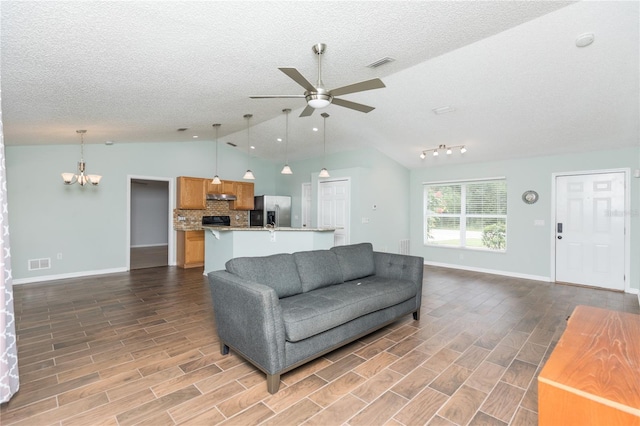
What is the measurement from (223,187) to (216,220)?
2.84 ft

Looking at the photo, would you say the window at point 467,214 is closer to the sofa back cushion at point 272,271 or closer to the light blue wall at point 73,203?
the sofa back cushion at point 272,271

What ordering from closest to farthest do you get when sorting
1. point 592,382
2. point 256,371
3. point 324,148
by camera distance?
point 592,382 → point 256,371 → point 324,148

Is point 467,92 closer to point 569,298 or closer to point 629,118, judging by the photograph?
point 629,118

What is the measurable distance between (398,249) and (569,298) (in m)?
3.44

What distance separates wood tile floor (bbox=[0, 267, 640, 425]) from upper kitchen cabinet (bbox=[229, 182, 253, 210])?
13.5ft

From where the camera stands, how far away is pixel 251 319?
2330mm

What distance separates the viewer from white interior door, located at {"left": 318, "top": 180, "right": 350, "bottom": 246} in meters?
7.00

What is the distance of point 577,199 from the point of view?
5547 mm

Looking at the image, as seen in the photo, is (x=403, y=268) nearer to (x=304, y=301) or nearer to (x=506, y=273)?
(x=304, y=301)

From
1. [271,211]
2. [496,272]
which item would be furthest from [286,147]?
[496,272]

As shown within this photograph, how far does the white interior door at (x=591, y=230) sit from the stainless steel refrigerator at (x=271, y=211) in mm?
6173

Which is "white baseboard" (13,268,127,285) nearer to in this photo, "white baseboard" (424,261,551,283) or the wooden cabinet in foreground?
"white baseboard" (424,261,551,283)

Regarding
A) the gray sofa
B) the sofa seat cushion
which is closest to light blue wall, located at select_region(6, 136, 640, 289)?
the gray sofa

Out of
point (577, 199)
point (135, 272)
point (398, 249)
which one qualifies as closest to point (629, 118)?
point (577, 199)
